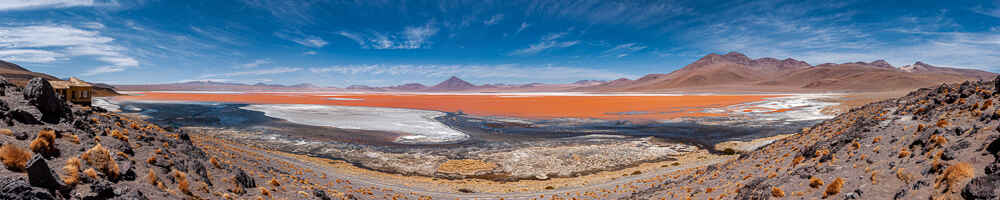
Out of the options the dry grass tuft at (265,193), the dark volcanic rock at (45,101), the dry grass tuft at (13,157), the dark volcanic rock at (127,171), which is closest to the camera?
the dry grass tuft at (13,157)

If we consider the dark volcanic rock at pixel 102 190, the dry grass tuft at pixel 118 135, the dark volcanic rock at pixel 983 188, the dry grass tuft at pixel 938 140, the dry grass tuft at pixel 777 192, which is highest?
the dry grass tuft at pixel 938 140

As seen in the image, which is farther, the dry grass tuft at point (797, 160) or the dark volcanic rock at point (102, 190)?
the dry grass tuft at point (797, 160)

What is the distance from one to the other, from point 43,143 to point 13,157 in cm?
110

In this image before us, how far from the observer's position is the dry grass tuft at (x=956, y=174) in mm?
4168

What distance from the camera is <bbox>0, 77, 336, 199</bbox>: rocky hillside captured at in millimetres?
4066

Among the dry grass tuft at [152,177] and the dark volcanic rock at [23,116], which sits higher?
the dark volcanic rock at [23,116]

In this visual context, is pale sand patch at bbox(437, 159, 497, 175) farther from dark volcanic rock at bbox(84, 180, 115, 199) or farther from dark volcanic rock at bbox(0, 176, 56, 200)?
dark volcanic rock at bbox(0, 176, 56, 200)

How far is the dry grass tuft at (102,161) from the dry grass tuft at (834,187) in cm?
1064

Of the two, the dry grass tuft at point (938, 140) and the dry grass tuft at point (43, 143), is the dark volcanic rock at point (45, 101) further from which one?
the dry grass tuft at point (938, 140)

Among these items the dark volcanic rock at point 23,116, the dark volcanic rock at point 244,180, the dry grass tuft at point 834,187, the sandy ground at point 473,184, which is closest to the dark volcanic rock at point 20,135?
the dark volcanic rock at point 23,116

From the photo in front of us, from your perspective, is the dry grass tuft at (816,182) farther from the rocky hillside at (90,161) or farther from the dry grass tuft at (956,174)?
the rocky hillside at (90,161)

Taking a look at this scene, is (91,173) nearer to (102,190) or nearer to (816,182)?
(102,190)

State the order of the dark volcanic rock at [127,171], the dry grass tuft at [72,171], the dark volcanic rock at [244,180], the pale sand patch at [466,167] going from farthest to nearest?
1. the pale sand patch at [466,167]
2. the dark volcanic rock at [244,180]
3. the dark volcanic rock at [127,171]
4. the dry grass tuft at [72,171]

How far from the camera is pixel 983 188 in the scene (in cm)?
371
